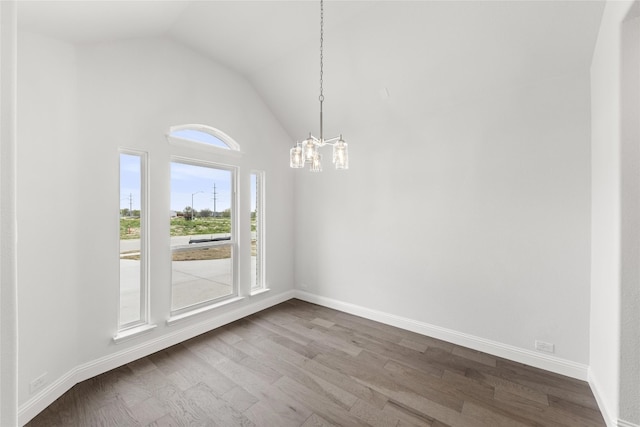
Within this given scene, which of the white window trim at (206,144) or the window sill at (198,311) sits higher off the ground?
the white window trim at (206,144)

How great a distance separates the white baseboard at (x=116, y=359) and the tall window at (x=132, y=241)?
27 cm

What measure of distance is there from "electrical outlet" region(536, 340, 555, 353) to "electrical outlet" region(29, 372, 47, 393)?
14.6 ft

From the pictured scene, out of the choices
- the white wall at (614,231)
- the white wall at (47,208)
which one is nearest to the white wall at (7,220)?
the white wall at (47,208)

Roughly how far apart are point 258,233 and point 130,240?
1.76 metres

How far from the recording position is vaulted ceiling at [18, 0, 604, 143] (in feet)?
7.00

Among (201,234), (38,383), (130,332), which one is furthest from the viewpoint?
(201,234)

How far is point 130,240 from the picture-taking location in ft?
9.02

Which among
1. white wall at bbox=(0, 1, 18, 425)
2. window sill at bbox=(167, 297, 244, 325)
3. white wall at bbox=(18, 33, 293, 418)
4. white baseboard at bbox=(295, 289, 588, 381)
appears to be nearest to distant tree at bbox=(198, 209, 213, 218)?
white wall at bbox=(18, 33, 293, 418)

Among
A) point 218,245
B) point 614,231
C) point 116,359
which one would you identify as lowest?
point 116,359

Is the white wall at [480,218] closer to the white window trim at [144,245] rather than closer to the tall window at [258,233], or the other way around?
the tall window at [258,233]

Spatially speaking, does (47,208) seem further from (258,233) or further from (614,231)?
(614,231)

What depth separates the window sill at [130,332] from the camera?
8.36 ft

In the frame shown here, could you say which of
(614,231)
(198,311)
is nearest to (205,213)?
(198,311)

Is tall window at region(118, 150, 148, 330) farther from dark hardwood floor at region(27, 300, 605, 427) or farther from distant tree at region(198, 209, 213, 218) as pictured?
distant tree at region(198, 209, 213, 218)
